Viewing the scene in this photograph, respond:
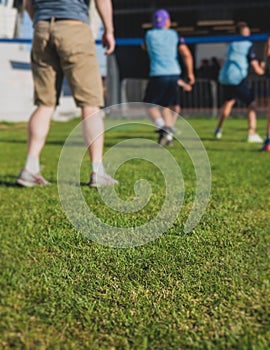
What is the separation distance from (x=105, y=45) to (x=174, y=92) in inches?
133

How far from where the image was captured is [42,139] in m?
4.00

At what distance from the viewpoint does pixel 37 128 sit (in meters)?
3.95

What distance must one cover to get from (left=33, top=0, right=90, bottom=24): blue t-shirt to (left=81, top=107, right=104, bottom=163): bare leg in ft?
2.01

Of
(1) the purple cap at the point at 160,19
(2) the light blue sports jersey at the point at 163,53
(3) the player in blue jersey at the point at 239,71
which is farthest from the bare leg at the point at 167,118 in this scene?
(3) the player in blue jersey at the point at 239,71

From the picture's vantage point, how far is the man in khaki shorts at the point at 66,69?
12.5 feet

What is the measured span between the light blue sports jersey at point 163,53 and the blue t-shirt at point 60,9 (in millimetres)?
3511

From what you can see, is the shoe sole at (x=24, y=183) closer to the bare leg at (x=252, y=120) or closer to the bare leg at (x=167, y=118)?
the bare leg at (x=167, y=118)

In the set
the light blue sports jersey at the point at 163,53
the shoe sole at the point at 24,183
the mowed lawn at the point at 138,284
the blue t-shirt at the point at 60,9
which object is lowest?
the shoe sole at the point at 24,183

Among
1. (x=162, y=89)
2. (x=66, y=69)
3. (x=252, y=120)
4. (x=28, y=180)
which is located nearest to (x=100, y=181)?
(x=28, y=180)

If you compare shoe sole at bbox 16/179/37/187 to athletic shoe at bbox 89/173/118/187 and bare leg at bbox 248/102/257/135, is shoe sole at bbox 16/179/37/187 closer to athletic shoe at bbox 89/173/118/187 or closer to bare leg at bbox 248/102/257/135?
athletic shoe at bbox 89/173/118/187

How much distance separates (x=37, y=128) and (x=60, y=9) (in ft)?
2.60

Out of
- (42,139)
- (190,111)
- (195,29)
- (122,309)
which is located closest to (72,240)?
(122,309)

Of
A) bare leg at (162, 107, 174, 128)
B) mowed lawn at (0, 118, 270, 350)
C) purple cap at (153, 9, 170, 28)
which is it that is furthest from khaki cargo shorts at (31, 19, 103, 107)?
purple cap at (153, 9, 170, 28)

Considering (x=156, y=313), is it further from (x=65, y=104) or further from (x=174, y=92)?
(x=65, y=104)
